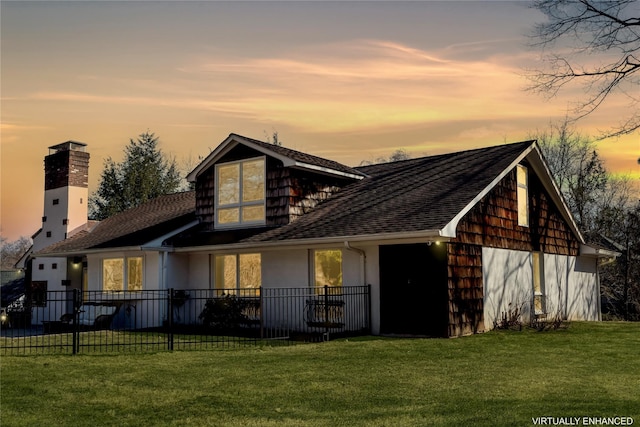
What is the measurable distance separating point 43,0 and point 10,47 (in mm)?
1278

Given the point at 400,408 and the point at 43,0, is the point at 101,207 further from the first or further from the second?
the point at 400,408

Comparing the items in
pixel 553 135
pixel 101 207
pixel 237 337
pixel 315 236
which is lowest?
pixel 237 337

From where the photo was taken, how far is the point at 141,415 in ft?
23.3

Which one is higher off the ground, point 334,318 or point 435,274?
point 435,274

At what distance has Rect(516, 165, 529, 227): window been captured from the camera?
769 inches

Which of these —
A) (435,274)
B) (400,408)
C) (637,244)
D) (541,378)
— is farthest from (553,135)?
(400,408)

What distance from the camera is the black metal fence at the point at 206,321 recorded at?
13.7 meters

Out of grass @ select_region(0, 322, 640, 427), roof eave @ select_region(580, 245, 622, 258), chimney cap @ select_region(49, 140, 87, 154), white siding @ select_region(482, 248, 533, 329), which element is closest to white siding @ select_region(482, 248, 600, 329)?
white siding @ select_region(482, 248, 533, 329)

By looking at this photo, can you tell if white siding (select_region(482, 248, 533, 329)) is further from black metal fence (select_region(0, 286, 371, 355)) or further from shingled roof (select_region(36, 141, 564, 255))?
black metal fence (select_region(0, 286, 371, 355))

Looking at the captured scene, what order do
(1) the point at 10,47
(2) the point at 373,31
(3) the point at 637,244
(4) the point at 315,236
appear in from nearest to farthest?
1. (1) the point at 10,47
2. (2) the point at 373,31
3. (4) the point at 315,236
4. (3) the point at 637,244

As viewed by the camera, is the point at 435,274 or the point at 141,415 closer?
the point at 141,415

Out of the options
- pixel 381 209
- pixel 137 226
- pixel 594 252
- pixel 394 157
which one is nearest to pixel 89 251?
pixel 137 226

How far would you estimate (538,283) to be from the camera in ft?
67.2

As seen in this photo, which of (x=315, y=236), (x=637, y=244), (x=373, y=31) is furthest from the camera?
(x=637, y=244)
